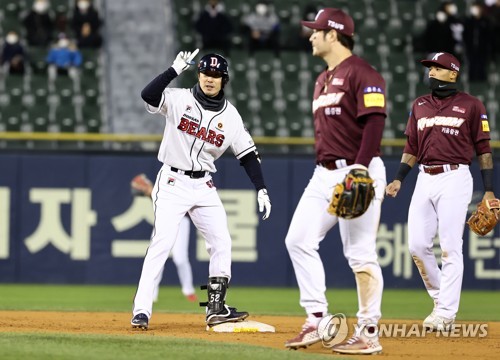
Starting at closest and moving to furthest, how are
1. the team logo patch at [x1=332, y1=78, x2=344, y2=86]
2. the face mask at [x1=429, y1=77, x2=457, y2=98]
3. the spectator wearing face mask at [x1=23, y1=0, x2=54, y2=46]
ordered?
1. the team logo patch at [x1=332, y1=78, x2=344, y2=86]
2. the face mask at [x1=429, y1=77, x2=457, y2=98]
3. the spectator wearing face mask at [x1=23, y1=0, x2=54, y2=46]

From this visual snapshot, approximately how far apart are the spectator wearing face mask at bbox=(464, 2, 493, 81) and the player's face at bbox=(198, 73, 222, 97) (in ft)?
34.3

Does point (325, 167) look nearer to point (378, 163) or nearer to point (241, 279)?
point (378, 163)

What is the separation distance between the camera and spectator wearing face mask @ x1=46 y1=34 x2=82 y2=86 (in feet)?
56.2

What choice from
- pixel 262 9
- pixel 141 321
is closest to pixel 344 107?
pixel 141 321

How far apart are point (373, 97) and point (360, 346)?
5.06 feet

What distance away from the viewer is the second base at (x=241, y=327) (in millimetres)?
8086

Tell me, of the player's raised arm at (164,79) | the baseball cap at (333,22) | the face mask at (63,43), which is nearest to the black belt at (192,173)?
the player's raised arm at (164,79)

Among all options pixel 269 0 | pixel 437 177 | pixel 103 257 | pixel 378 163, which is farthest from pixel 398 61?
pixel 378 163

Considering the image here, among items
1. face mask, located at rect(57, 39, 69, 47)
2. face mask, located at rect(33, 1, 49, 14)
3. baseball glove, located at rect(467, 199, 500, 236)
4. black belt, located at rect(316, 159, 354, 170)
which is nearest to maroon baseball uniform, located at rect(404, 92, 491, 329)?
baseball glove, located at rect(467, 199, 500, 236)

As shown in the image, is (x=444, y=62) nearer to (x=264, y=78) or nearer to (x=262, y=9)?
(x=264, y=78)

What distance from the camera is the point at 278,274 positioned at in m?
13.7

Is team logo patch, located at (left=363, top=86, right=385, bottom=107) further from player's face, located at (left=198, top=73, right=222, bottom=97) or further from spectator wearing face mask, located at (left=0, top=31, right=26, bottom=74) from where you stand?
spectator wearing face mask, located at (left=0, top=31, right=26, bottom=74)

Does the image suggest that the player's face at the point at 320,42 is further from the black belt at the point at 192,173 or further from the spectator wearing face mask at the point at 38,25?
the spectator wearing face mask at the point at 38,25

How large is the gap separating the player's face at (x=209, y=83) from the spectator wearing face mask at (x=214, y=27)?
9.55m
